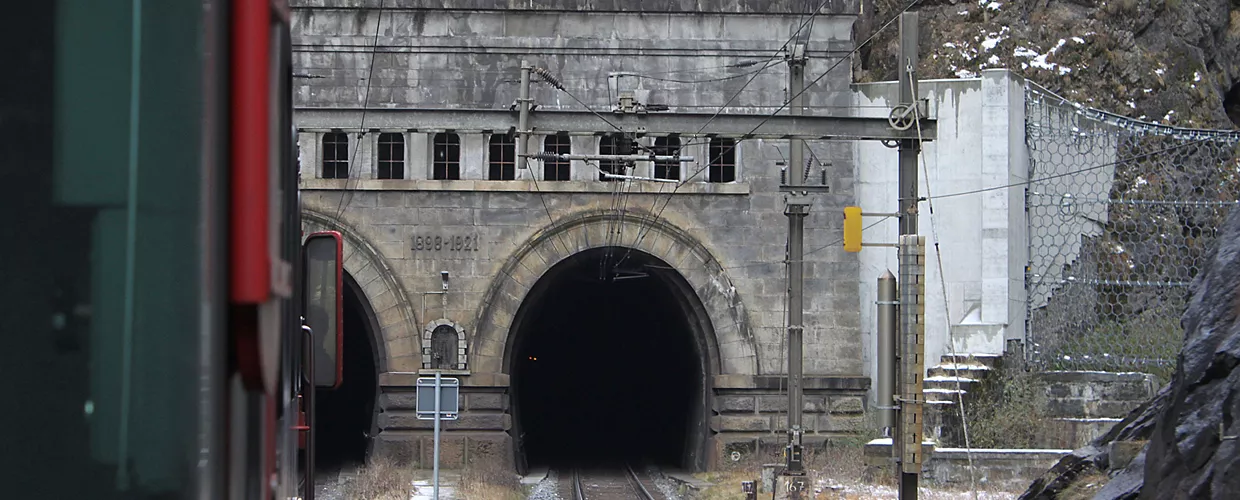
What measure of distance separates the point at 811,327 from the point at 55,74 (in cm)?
2185

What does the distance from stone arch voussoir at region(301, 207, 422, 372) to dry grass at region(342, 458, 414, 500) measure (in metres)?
1.72

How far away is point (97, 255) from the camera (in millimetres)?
1984

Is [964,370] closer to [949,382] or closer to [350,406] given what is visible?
[949,382]

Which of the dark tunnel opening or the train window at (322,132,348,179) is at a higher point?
the train window at (322,132,348,179)

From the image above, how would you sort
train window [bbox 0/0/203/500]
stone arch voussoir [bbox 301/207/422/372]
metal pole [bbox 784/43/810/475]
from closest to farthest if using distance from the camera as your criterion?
train window [bbox 0/0/203/500] < metal pole [bbox 784/43/810/475] < stone arch voussoir [bbox 301/207/422/372]

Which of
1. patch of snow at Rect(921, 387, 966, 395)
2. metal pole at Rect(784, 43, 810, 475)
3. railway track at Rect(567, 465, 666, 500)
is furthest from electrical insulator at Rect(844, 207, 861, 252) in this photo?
railway track at Rect(567, 465, 666, 500)

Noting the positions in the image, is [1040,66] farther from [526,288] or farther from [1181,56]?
[526,288]

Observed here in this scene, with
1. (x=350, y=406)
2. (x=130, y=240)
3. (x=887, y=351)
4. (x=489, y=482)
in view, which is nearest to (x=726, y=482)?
(x=489, y=482)

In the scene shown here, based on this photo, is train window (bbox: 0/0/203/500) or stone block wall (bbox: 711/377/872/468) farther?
stone block wall (bbox: 711/377/872/468)

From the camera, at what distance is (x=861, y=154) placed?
23.5m

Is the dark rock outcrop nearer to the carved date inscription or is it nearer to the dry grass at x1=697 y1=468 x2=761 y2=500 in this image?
the dry grass at x1=697 y1=468 x2=761 y2=500

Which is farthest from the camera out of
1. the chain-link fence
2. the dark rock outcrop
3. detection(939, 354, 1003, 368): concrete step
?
the chain-link fence

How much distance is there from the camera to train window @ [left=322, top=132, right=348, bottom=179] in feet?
75.5

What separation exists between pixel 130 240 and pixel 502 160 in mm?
21365
